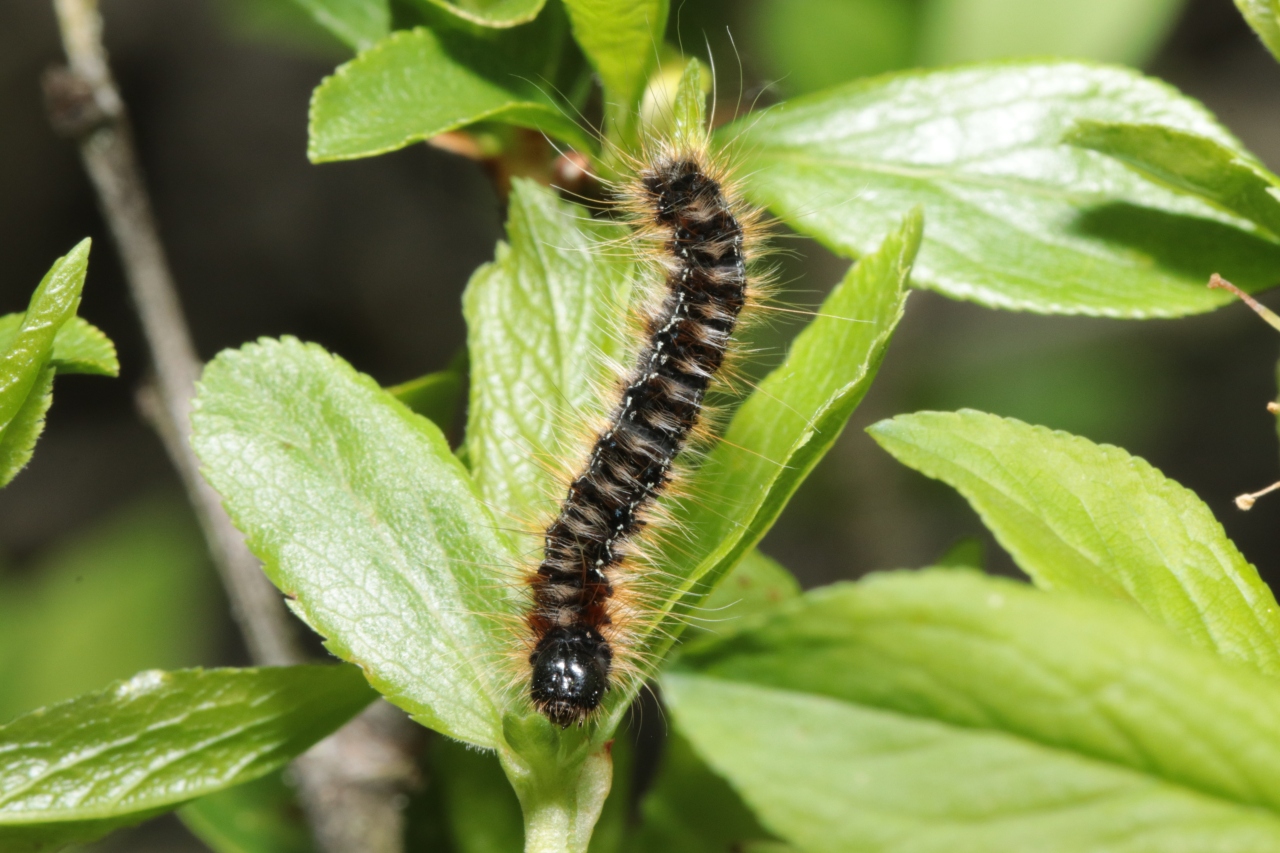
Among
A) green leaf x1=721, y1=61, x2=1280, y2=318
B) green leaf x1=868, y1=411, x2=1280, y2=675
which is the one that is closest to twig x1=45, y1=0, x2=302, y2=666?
green leaf x1=721, y1=61, x2=1280, y2=318

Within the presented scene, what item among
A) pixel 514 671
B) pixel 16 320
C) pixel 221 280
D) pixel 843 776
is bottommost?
pixel 221 280

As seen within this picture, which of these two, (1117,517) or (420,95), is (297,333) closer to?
(420,95)

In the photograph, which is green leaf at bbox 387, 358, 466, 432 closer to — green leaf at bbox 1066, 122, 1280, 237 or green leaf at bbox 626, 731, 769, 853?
green leaf at bbox 626, 731, 769, 853

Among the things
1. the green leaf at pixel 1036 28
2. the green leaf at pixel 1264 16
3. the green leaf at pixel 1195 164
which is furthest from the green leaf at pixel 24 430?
the green leaf at pixel 1036 28

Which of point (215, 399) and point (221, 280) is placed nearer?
point (215, 399)

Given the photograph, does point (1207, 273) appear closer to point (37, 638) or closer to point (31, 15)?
point (37, 638)

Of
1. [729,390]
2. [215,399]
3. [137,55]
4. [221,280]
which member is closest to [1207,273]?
[729,390]
